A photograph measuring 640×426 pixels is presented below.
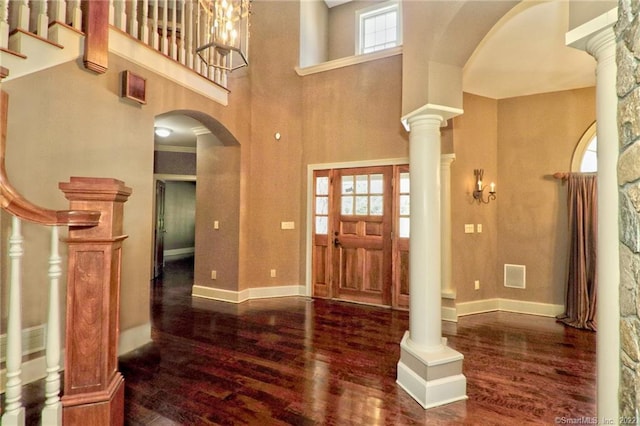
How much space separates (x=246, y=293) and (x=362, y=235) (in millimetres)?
1848

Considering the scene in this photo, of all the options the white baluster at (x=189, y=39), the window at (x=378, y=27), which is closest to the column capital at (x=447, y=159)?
the window at (x=378, y=27)

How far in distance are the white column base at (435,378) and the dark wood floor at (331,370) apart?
0.18ft

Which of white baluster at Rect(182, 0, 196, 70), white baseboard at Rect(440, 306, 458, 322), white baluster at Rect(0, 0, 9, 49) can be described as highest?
white baluster at Rect(182, 0, 196, 70)

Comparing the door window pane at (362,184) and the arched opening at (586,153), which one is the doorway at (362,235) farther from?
the arched opening at (586,153)

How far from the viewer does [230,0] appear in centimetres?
234

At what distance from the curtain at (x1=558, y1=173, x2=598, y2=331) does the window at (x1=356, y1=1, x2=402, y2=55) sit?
3.39 metres

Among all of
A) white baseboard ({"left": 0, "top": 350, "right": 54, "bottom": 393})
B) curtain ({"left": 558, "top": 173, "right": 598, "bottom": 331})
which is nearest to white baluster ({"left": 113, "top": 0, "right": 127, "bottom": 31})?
white baseboard ({"left": 0, "top": 350, "right": 54, "bottom": 393})

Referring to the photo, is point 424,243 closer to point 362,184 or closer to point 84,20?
point 362,184

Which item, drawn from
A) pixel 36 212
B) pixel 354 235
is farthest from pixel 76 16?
pixel 354 235

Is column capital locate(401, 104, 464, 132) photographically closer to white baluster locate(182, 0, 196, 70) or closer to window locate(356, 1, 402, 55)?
white baluster locate(182, 0, 196, 70)

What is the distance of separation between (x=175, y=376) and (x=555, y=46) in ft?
14.1

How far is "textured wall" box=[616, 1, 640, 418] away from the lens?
1.12 m

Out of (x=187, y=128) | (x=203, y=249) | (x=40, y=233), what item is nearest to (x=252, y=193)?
(x=203, y=249)

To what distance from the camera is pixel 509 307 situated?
4.17 metres
